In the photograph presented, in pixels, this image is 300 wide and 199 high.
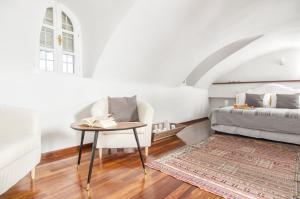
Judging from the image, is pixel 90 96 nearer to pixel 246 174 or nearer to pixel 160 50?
pixel 160 50

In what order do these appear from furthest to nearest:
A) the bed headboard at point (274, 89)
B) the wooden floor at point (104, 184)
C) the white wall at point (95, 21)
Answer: the bed headboard at point (274, 89) < the white wall at point (95, 21) < the wooden floor at point (104, 184)

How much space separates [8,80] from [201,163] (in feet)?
7.91

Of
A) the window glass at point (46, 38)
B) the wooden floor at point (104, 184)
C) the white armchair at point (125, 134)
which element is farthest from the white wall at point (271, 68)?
the window glass at point (46, 38)

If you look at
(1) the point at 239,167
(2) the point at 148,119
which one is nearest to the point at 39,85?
(2) the point at 148,119

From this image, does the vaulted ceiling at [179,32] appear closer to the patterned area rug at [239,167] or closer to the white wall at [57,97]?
the white wall at [57,97]

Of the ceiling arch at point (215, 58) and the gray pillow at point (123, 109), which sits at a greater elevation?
the ceiling arch at point (215, 58)

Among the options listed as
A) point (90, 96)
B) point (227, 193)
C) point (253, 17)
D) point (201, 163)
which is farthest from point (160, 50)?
point (227, 193)

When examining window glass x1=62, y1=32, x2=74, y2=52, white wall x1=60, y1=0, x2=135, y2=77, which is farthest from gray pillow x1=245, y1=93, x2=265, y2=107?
window glass x1=62, y1=32, x2=74, y2=52

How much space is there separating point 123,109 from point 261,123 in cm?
249

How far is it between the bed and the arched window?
2876 millimetres

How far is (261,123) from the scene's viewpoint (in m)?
3.59

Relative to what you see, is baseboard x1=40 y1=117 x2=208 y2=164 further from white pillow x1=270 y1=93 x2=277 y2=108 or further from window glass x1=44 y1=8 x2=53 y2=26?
white pillow x1=270 y1=93 x2=277 y2=108

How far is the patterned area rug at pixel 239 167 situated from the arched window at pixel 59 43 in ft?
6.19

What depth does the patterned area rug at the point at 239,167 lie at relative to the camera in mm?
1828
